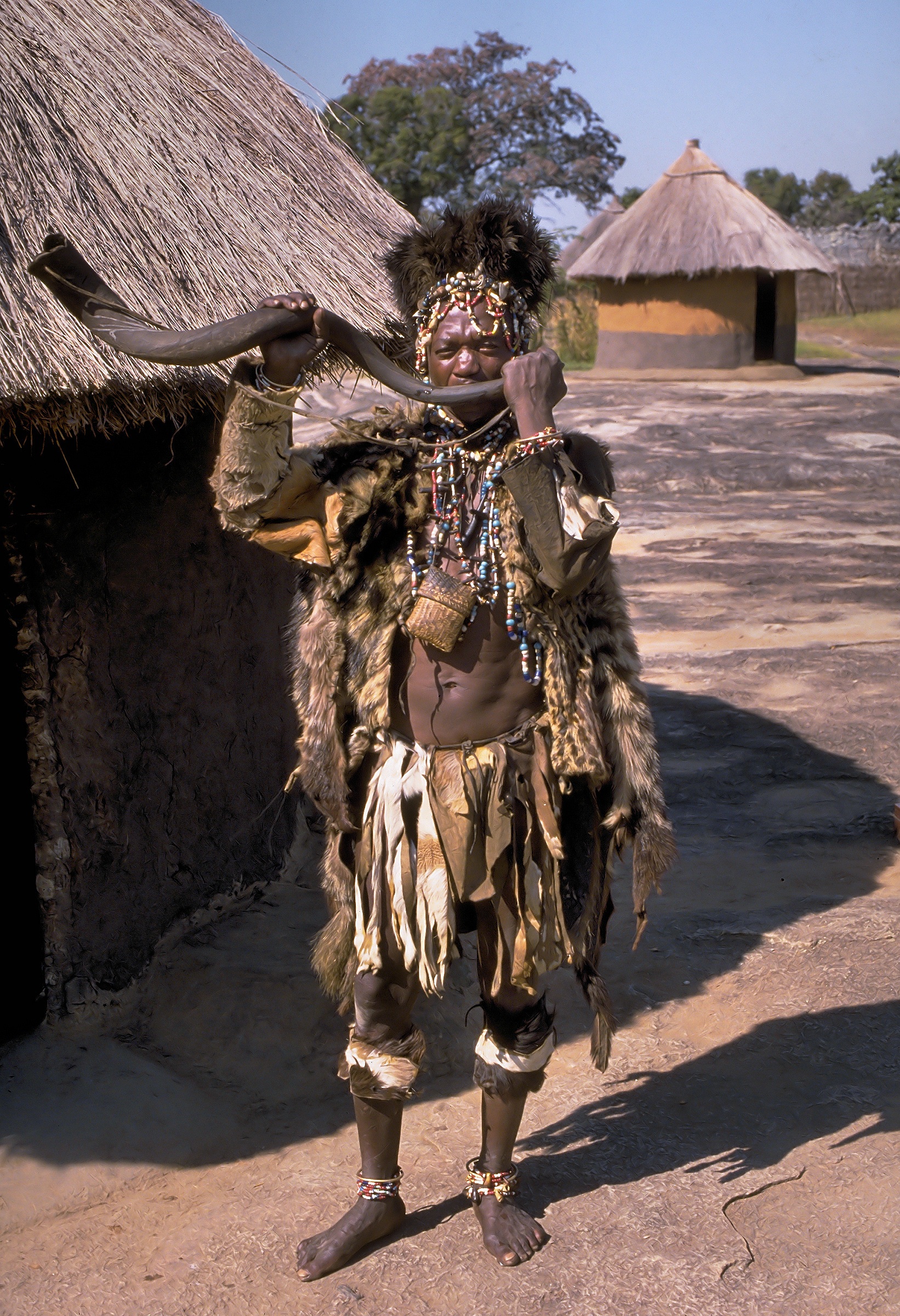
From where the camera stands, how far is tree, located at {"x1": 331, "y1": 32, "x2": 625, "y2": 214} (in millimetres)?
26906

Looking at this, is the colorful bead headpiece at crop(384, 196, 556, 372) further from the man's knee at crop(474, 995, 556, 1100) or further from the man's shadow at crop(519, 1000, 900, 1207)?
the man's shadow at crop(519, 1000, 900, 1207)

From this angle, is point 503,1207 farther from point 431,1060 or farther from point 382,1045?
point 431,1060

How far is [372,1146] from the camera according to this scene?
2.69 m

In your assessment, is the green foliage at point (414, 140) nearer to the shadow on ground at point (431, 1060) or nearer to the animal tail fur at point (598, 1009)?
the shadow on ground at point (431, 1060)

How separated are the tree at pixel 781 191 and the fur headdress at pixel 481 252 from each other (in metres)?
56.4

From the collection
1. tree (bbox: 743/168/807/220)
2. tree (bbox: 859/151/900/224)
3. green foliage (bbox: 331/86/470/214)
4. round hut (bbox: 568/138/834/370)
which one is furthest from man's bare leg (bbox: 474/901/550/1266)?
tree (bbox: 743/168/807/220)

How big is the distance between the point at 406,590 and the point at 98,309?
2.87 ft

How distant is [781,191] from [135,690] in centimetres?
6146

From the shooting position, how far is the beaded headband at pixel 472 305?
99.6 inches

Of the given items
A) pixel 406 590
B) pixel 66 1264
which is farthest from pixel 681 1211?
pixel 406 590

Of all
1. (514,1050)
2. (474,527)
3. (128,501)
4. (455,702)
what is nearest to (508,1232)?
(514,1050)

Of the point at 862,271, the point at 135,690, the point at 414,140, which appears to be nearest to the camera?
the point at 135,690

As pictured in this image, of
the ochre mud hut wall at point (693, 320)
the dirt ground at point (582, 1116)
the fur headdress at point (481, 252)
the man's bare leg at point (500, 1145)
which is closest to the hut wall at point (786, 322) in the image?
the ochre mud hut wall at point (693, 320)

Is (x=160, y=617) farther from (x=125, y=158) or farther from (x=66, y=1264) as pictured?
(x=66, y=1264)
